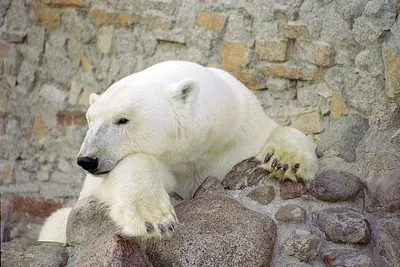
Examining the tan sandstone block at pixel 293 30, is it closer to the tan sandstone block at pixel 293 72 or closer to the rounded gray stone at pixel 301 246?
the tan sandstone block at pixel 293 72

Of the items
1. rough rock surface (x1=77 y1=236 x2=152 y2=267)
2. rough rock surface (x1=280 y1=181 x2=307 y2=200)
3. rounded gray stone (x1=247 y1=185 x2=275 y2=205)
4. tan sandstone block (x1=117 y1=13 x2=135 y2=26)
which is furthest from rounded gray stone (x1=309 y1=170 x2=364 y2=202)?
tan sandstone block (x1=117 y1=13 x2=135 y2=26)

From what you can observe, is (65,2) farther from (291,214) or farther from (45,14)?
(291,214)

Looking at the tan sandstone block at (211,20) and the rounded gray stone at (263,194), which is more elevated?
the tan sandstone block at (211,20)

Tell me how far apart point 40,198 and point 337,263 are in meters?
2.56

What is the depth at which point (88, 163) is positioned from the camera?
2820 mm

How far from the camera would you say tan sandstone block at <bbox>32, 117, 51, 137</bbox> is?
15.9 ft

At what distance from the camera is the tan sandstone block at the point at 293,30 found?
12.7 feet

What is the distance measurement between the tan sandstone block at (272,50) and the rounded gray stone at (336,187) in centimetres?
109

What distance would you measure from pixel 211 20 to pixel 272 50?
0.42 m

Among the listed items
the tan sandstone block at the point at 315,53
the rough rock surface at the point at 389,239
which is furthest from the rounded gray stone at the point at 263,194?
the tan sandstone block at the point at 315,53

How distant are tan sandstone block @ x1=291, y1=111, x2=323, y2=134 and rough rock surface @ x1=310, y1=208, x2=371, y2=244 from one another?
1.05 meters

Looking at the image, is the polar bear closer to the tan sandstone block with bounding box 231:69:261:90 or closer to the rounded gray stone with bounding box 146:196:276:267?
the rounded gray stone with bounding box 146:196:276:267

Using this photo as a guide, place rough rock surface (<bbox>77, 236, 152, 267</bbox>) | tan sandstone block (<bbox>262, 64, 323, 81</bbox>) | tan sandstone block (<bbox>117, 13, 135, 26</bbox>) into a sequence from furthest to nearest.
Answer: tan sandstone block (<bbox>117, 13, 135, 26</bbox>), tan sandstone block (<bbox>262, 64, 323, 81</bbox>), rough rock surface (<bbox>77, 236, 152, 267</bbox>)

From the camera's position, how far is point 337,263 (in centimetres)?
277
